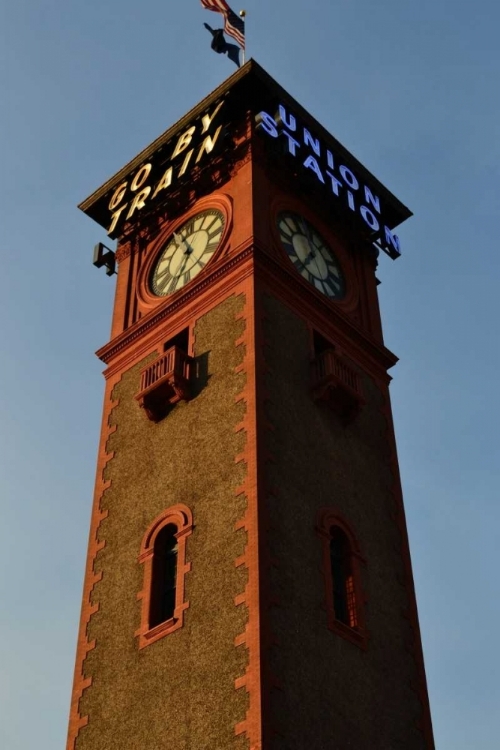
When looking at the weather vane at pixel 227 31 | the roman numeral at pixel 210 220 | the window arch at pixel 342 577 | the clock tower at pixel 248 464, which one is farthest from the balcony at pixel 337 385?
the weather vane at pixel 227 31

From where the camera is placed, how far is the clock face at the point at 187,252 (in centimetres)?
3456

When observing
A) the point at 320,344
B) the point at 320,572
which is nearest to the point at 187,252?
the point at 320,344

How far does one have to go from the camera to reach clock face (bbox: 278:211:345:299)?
34656 millimetres

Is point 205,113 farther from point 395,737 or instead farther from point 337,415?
point 395,737

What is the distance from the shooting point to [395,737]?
85.1 feet

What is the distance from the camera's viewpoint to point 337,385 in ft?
100

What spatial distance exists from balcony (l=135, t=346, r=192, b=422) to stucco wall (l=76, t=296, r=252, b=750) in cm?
37

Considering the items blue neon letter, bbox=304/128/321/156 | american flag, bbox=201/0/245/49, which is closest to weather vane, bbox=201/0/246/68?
american flag, bbox=201/0/245/49

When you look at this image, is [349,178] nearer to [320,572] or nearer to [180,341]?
[180,341]

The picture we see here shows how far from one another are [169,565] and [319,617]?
4.22 m

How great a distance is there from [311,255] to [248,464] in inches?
419

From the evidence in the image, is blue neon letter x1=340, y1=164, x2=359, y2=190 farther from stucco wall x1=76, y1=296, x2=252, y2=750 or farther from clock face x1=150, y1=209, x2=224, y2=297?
stucco wall x1=76, y1=296, x2=252, y2=750

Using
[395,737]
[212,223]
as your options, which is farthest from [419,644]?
[212,223]

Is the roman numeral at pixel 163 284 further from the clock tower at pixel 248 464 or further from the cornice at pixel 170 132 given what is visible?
the cornice at pixel 170 132
